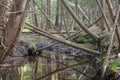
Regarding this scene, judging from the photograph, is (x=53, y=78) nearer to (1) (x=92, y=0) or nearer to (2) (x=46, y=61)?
(2) (x=46, y=61)

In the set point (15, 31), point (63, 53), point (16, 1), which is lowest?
point (63, 53)

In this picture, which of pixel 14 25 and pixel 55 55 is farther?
pixel 55 55

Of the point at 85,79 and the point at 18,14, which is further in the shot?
the point at 18,14

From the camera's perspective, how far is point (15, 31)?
9.61 meters

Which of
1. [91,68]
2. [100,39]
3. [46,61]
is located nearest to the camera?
[91,68]

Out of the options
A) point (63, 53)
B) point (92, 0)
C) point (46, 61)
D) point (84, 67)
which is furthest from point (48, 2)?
point (84, 67)

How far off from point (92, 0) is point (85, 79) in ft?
36.5

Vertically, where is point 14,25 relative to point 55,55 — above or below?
above

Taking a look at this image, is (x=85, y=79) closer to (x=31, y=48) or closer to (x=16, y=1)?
(x=16, y=1)

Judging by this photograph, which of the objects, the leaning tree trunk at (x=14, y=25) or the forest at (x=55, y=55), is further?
the leaning tree trunk at (x=14, y=25)

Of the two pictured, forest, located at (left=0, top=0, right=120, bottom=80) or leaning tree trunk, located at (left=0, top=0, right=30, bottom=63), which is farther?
leaning tree trunk, located at (left=0, top=0, right=30, bottom=63)

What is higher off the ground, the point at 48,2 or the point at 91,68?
the point at 48,2

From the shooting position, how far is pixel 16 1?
9.50m

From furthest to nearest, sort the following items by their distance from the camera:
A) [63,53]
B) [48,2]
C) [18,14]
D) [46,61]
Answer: [48,2] < [63,53] < [46,61] < [18,14]
